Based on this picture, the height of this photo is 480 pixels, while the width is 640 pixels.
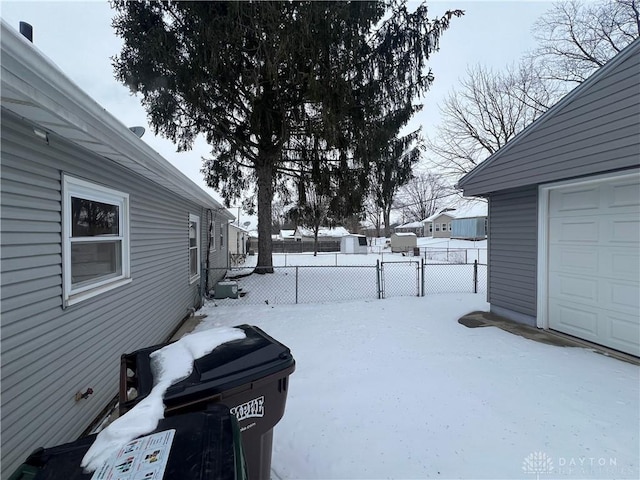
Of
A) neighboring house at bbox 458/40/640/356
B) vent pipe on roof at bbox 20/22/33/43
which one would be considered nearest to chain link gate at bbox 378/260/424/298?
neighboring house at bbox 458/40/640/356

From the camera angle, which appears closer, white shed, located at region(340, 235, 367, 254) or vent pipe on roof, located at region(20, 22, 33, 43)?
vent pipe on roof, located at region(20, 22, 33, 43)

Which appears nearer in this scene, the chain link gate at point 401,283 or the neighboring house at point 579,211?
the neighboring house at point 579,211

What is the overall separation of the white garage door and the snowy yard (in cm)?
51

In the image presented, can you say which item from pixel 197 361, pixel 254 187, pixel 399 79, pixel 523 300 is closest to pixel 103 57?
pixel 254 187

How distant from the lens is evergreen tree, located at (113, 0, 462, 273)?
6809mm

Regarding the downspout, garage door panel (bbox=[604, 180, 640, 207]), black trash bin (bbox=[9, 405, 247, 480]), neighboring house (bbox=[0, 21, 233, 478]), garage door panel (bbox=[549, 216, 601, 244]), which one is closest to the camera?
black trash bin (bbox=[9, 405, 247, 480])

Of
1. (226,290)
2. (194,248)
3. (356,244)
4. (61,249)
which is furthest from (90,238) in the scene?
(356,244)

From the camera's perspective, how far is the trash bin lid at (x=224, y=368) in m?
1.37

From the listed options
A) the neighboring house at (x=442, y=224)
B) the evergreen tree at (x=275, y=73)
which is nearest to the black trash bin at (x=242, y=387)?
the evergreen tree at (x=275, y=73)

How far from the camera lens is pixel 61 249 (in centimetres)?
234

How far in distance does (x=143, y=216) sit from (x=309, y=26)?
220 inches

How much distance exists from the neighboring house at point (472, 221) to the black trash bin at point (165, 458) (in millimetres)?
26643

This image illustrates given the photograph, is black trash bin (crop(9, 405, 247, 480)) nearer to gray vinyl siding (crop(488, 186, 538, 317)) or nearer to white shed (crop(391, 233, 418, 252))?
gray vinyl siding (crop(488, 186, 538, 317))

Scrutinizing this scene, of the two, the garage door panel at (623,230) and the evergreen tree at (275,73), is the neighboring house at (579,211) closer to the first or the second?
the garage door panel at (623,230)
